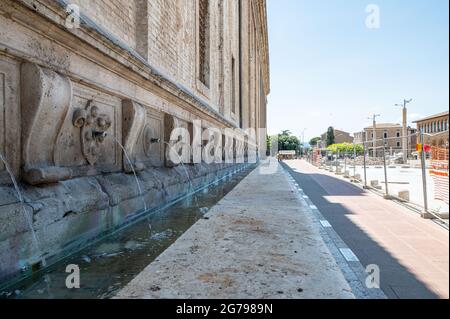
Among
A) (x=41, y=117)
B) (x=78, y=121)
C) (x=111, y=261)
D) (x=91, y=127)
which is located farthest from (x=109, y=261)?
(x=91, y=127)

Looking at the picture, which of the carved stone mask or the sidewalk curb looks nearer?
the sidewalk curb

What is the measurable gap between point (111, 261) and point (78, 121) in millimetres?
1710

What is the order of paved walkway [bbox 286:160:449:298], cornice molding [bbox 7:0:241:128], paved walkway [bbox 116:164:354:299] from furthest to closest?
cornice molding [bbox 7:0:241:128]
paved walkway [bbox 286:160:449:298]
paved walkway [bbox 116:164:354:299]

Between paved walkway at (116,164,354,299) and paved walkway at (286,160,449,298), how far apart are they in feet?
1.52

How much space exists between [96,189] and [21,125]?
1035 mm

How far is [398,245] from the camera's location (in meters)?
3.70

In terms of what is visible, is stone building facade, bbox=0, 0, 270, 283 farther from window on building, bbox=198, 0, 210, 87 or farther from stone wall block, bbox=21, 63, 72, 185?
window on building, bbox=198, 0, 210, 87

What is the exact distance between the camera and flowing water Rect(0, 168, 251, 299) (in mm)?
2266

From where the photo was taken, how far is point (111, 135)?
461 centimetres

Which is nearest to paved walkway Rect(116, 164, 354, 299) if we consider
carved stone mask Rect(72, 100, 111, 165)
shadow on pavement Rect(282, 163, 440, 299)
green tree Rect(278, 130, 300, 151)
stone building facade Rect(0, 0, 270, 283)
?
Result: shadow on pavement Rect(282, 163, 440, 299)

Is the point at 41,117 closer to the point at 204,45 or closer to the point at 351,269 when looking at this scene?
the point at 351,269

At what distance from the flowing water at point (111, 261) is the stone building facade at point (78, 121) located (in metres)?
0.15

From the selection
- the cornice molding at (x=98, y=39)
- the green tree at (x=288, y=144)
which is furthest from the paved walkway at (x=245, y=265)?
the green tree at (x=288, y=144)

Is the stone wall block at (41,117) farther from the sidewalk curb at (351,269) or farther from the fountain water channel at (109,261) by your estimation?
the sidewalk curb at (351,269)
